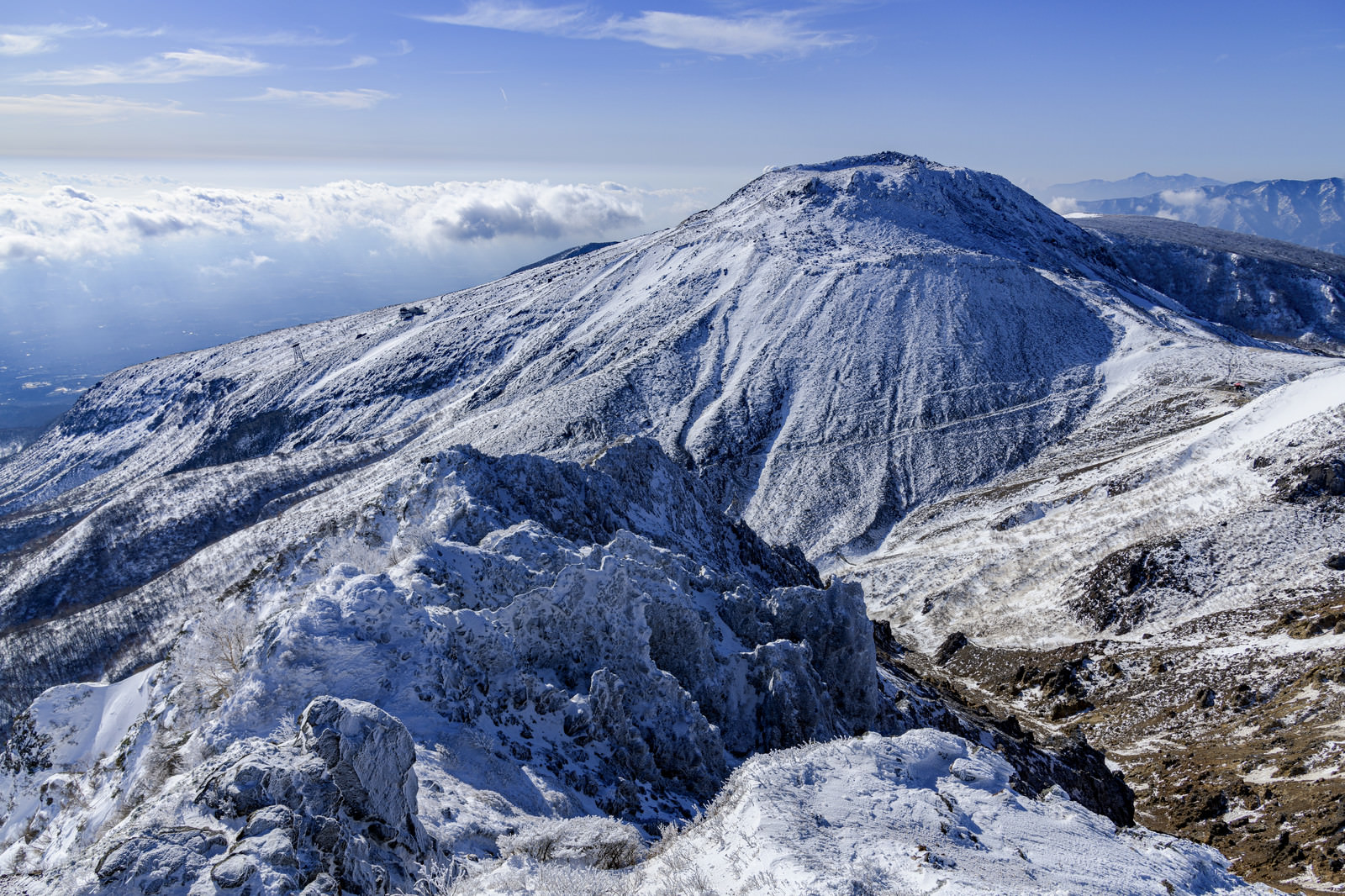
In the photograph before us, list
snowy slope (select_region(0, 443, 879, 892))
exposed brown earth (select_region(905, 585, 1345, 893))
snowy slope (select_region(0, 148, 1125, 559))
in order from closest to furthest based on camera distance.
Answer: snowy slope (select_region(0, 443, 879, 892)) < exposed brown earth (select_region(905, 585, 1345, 893)) < snowy slope (select_region(0, 148, 1125, 559))

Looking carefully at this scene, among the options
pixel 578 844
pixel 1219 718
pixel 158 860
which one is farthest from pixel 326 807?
pixel 1219 718

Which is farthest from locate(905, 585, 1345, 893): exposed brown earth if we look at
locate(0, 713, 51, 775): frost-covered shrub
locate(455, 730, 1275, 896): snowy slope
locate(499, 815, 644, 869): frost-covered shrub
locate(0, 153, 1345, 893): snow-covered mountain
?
locate(0, 713, 51, 775): frost-covered shrub

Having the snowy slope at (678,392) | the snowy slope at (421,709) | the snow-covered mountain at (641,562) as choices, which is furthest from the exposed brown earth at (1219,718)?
the snowy slope at (678,392)

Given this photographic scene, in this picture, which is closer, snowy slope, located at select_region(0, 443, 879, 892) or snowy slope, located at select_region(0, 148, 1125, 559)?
snowy slope, located at select_region(0, 443, 879, 892)

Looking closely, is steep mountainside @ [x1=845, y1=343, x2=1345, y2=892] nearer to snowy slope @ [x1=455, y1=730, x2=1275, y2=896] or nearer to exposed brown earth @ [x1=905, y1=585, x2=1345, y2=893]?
exposed brown earth @ [x1=905, y1=585, x2=1345, y2=893]

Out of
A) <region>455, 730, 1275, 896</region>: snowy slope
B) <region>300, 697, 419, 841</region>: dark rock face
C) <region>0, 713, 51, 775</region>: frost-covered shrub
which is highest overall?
<region>300, 697, 419, 841</region>: dark rock face

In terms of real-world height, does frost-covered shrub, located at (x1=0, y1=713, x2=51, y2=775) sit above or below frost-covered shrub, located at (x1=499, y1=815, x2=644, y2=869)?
below
